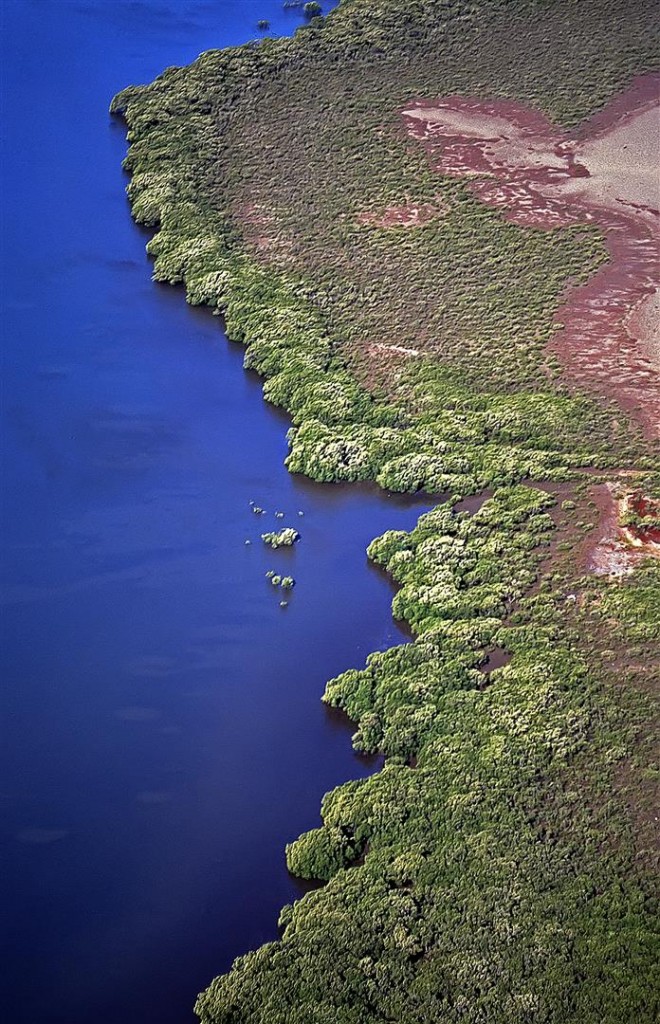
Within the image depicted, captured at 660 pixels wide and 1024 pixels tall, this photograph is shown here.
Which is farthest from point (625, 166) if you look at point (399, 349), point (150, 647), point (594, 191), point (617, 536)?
point (150, 647)

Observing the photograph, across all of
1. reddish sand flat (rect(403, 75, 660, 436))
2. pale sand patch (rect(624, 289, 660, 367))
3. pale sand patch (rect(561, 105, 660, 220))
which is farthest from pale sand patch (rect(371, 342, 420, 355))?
pale sand patch (rect(561, 105, 660, 220))

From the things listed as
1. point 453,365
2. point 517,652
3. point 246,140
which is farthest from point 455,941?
point 246,140

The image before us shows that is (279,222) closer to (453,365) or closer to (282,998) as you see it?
(453,365)

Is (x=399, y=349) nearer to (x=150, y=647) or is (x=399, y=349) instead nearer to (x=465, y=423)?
(x=465, y=423)

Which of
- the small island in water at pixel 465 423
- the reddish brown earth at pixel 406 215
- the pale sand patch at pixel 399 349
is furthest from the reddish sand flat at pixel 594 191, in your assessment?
the pale sand patch at pixel 399 349

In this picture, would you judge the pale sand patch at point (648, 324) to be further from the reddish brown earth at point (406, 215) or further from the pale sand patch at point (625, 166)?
the reddish brown earth at point (406, 215)

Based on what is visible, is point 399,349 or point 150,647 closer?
point 150,647
